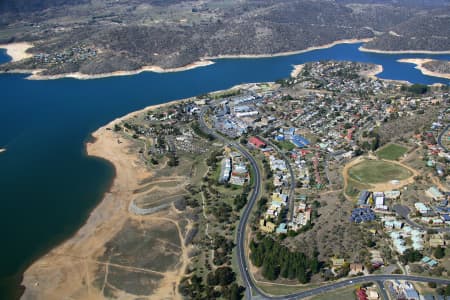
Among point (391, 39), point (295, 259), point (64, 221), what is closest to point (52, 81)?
point (64, 221)

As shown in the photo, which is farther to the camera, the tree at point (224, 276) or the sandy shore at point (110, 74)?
the sandy shore at point (110, 74)

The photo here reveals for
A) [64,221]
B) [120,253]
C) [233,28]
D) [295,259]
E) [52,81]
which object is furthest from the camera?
[233,28]

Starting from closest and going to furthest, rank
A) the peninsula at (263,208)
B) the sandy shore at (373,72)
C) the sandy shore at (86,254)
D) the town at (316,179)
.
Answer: the peninsula at (263,208) < the town at (316,179) < the sandy shore at (86,254) < the sandy shore at (373,72)

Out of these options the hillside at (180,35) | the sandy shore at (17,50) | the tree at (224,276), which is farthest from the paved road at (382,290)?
the sandy shore at (17,50)

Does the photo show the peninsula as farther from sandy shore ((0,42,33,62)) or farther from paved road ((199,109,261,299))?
sandy shore ((0,42,33,62))

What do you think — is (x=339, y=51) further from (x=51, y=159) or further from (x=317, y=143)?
(x=51, y=159)

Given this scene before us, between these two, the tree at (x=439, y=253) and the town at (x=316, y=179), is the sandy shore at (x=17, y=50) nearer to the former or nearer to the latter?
the town at (x=316, y=179)

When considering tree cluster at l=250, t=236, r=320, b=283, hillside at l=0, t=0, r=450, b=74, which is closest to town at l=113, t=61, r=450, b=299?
tree cluster at l=250, t=236, r=320, b=283
